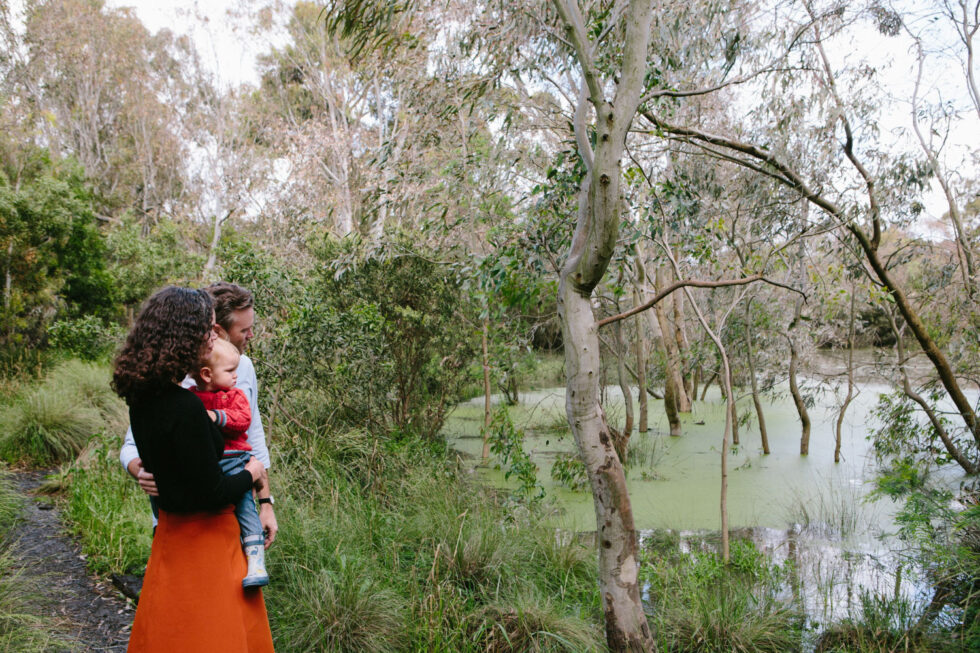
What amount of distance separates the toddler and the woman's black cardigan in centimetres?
20

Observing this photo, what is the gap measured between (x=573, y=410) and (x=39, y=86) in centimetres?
2584

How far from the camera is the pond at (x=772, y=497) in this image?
4.67 meters

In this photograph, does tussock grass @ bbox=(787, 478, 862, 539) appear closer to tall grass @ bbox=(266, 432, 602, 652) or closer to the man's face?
tall grass @ bbox=(266, 432, 602, 652)

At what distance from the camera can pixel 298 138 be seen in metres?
16.3

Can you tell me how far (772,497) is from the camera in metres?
6.59

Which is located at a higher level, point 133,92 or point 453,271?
point 133,92

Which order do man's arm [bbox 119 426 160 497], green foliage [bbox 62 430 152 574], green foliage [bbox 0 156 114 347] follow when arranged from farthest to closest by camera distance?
green foliage [bbox 0 156 114 347] → green foliage [bbox 62 430 152 574] → man's arm [bbox 119 426 160 497]

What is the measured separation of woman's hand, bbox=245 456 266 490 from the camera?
1.93 meters

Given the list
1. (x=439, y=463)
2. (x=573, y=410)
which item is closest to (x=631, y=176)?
(x=573, y=410)

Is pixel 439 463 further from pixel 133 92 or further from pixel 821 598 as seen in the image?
pixel 133 92

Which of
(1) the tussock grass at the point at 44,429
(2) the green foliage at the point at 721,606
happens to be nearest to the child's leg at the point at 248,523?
(2) the green foliage at the point at 721,606

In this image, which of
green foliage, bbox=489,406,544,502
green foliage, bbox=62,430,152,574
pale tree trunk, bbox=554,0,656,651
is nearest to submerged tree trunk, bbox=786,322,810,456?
green foliage, bbox=489,406,544,502

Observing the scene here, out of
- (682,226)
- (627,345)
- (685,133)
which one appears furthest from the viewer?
(627,345)

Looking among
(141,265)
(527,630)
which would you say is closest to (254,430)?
(527,630)
